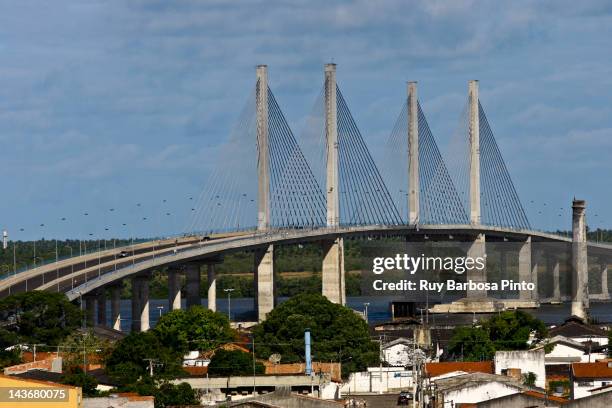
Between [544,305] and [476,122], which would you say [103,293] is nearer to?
[476,122]

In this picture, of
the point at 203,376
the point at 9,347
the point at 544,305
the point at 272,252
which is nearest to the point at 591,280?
the point at 544,305

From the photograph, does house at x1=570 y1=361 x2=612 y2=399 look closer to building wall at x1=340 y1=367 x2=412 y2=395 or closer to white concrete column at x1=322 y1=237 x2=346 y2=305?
building wall at x1=340 y1=367 x2=412 y2=395

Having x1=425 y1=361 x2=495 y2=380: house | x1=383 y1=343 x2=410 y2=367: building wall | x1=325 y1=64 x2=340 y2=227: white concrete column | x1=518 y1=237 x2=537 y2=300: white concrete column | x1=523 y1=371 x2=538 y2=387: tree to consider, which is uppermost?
x1=325 y1=64 x2=340 y2=227: white concrete column

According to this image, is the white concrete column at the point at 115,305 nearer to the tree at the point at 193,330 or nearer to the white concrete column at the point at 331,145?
the white concrete column at the point at 331,145

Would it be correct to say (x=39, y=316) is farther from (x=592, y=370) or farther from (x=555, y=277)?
(x=555, y=277)

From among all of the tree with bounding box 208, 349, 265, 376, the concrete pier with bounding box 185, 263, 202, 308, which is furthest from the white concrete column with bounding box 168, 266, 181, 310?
the tree with bounding box 208, 349, 265, 376
